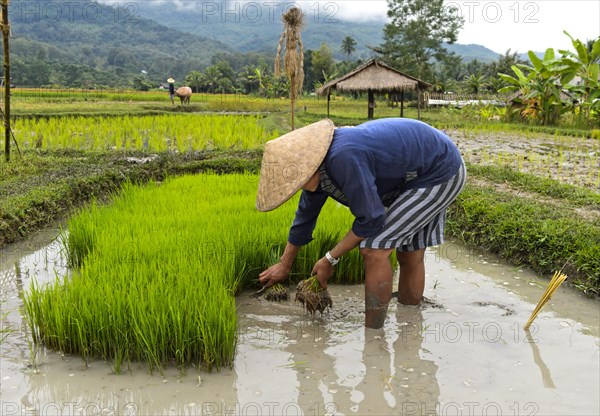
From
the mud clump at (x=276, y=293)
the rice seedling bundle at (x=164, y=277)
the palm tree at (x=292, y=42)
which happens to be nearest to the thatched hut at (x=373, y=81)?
the palm tree at (x=292, y=42)

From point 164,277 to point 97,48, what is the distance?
99848 millimetres

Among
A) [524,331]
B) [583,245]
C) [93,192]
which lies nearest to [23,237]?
[93,192]

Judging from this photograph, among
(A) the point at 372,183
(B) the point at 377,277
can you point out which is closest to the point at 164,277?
(B) the point at 377,277

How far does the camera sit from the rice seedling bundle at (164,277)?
7.80ft

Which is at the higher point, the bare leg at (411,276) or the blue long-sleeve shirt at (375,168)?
the blue long-sleeve shirt at (375,168)

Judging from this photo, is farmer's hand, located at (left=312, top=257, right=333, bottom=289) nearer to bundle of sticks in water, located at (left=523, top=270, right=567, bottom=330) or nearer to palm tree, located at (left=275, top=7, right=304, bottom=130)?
bundle of sticks in water, located at (left=523, top=270, right=567, bottom=330)

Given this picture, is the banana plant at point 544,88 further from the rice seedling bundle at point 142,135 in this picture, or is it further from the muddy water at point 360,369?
the muddy water at point 360,369

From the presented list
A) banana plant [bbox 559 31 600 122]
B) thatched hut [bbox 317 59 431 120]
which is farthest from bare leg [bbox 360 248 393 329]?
thatched hut [bbox 317 59 431 120]

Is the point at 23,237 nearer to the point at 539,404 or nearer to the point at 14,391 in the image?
the point at 14,391

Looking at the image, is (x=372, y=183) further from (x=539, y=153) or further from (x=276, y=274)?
(x=539, y=153)

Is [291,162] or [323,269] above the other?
[291,162]

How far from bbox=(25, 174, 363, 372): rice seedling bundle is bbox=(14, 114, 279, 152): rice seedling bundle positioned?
16.2ft

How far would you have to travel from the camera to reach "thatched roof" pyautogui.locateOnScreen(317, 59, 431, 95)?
16.7 metres

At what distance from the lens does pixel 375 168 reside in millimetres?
2414
